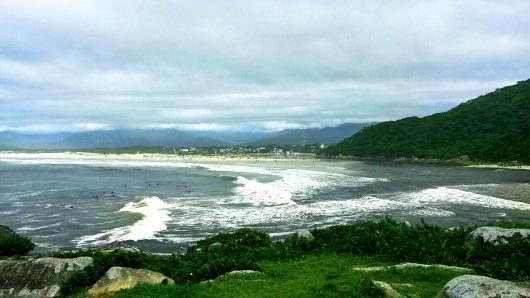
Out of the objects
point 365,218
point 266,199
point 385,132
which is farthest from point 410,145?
point 365,218

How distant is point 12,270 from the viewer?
45.4 ft

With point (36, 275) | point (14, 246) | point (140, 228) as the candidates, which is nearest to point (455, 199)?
point (140, 228)

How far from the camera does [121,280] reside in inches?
485

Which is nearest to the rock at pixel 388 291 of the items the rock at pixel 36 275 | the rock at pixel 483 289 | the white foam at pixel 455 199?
the rock at pixel 483 289

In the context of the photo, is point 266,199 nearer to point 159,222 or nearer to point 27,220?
point 159,222

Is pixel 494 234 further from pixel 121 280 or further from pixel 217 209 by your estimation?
pixel 217 209

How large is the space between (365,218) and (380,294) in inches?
913

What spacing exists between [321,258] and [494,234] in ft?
18.2

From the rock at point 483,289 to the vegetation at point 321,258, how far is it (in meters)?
1.92

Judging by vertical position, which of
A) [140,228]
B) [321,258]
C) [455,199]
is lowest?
[455,199]

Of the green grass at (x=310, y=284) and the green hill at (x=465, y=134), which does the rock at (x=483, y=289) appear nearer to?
the green grass at (x=310, y=284)

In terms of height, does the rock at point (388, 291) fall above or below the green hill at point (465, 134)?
below

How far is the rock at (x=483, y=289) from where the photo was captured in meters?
8.55

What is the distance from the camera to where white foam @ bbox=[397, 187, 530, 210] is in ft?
129
